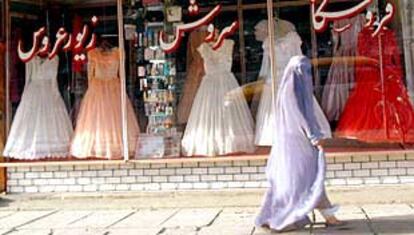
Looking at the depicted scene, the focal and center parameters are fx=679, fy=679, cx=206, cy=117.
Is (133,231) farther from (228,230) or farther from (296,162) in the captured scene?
(296,162)

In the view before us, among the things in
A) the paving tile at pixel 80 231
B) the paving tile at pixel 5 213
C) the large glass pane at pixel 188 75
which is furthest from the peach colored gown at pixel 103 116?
the paving tile at pixel 80 231

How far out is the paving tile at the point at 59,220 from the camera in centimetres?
862

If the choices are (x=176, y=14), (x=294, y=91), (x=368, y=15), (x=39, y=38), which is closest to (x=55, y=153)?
(x=39, y=38)

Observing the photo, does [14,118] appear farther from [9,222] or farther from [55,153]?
[9,222]

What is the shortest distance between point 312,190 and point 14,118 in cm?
507

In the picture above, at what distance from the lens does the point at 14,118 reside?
10.3m

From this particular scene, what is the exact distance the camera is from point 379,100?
31.2ft

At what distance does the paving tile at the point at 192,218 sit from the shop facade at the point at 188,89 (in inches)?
22.0

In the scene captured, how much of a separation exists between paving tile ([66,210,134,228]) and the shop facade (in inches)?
22.0

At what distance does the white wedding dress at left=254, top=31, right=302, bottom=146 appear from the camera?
31.3 ft

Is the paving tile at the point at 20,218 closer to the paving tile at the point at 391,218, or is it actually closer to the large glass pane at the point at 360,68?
the large glass pane at the point at 360,68

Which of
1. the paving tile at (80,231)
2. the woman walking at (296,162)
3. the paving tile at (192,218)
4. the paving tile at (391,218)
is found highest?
the woman walking at (296,162)

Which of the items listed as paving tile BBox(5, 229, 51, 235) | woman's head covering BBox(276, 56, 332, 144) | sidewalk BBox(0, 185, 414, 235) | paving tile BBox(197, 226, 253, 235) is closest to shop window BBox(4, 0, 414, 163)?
sidewalk BBox(0, 185, 414, 235)

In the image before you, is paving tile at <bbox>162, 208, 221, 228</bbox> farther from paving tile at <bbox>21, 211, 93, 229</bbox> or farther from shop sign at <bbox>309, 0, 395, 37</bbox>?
shop sign at <bbox>309, 0, 395, 37</bbox>
